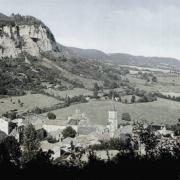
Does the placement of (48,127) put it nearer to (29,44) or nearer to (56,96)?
(56,96)

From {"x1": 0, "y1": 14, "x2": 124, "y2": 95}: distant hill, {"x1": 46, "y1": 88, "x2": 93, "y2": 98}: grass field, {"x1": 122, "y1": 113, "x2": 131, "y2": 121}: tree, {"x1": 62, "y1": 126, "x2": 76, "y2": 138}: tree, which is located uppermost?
{"x1": 0, "y1": 14, "x2": 124, "y2": 95}: distant hill

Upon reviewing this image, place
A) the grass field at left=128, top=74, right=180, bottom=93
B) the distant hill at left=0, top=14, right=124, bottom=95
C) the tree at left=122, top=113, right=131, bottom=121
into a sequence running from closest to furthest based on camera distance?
the tree at left=122, top=113, right=131, bottom=121, the distant hill at left=0, top=14, right=124, bottom=95, the grass field at left=128, top=74, right=180, bottom=93

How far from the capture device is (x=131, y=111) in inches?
4141

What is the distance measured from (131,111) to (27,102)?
73.9ft

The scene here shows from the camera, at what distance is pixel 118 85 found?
152m

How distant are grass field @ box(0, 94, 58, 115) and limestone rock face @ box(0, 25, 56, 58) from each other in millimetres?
57020

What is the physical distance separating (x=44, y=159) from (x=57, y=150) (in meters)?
37.8

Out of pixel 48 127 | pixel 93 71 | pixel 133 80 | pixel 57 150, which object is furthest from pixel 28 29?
pixel 57 150

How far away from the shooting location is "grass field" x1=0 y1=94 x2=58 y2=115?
103m

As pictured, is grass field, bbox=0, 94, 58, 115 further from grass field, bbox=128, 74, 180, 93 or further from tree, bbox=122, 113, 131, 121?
grass field, bbox=128, 74, 180, 93

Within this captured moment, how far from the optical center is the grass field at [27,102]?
103312 millimetres

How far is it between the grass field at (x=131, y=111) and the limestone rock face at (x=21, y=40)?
221ft

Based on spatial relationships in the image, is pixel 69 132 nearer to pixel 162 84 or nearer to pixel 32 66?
pixel 32 66

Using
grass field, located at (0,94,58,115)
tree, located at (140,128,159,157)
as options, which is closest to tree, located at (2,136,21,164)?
tree, located at (140,128,159,157)
